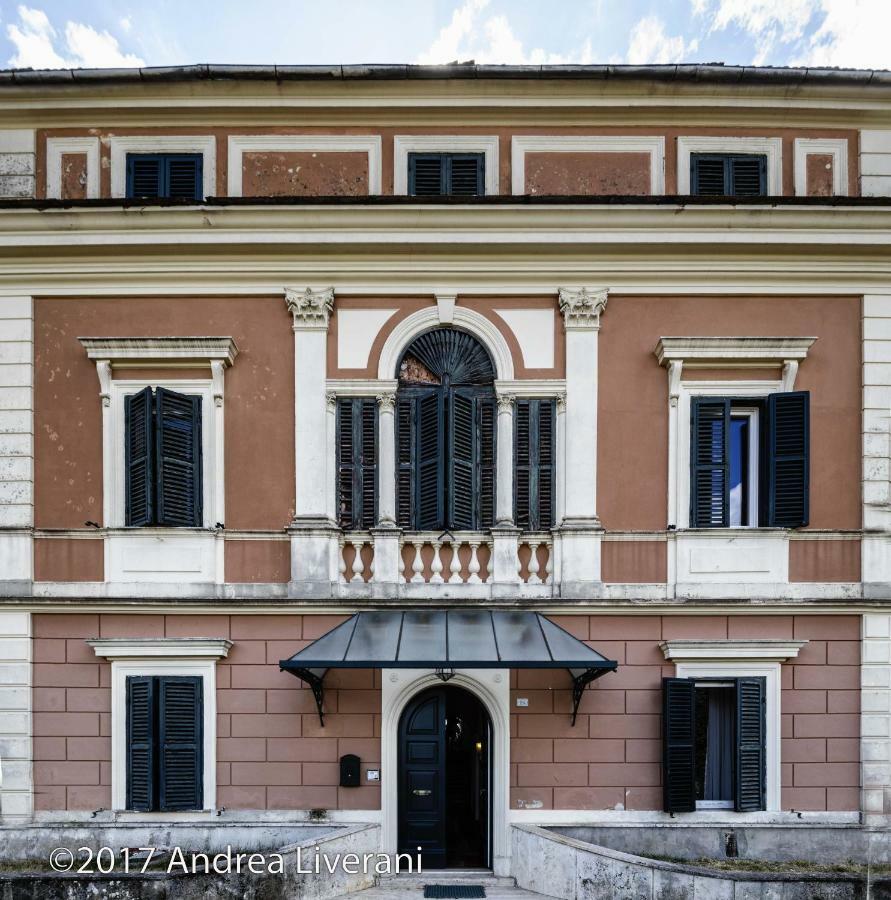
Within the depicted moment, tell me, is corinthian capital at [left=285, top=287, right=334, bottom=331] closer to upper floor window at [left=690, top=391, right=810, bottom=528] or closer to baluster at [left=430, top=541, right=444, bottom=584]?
baluster at [left=430, top=541, right=444, bottom=584]

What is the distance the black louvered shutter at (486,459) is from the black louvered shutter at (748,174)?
5.01 metres

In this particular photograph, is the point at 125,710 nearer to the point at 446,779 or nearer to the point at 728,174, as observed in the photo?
the point at 446,779

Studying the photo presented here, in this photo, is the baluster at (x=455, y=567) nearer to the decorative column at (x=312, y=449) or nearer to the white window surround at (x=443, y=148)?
the decorative column at (x=312, y=449)

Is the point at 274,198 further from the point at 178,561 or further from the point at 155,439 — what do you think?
the point at 178,561

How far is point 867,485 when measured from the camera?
9938mm

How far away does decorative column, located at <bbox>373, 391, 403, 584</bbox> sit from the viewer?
9.94 m

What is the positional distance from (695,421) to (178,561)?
7.64 metres

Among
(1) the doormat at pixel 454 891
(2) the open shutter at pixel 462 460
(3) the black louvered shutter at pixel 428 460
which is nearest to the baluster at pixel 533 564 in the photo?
(2) the open shutter at pixel 462 460

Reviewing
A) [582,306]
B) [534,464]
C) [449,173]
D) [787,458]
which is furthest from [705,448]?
[449,173]

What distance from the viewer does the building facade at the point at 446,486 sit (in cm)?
981

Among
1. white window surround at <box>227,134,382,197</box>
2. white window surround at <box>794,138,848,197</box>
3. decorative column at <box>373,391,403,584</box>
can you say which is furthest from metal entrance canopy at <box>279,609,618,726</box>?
white window surround at <box>794,138,848,197</box>

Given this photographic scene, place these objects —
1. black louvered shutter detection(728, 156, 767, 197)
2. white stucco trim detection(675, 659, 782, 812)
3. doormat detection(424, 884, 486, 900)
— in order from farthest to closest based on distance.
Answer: black louvered shutter detection(728, 156, 767, 197)
white stucco trim detection(675, 659, 782, 812)
doormat detection(424, 884, 486, 900)

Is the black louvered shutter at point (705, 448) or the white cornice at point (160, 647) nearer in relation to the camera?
the white cornice at point (160, 647)

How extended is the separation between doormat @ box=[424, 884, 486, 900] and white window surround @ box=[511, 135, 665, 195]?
391 inches
